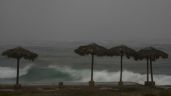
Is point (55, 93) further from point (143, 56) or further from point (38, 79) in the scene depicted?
point (38, 79)

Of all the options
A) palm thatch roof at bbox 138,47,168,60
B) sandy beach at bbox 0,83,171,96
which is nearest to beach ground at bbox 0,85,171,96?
sandy beach at bbox 0,83,171,96

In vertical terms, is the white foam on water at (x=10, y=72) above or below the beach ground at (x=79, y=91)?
above

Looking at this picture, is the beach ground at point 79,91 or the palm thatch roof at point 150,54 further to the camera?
the palm thatch roof at point 150,54

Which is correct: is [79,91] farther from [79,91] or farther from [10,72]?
[10,72]

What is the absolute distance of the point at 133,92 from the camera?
29531 millimetres

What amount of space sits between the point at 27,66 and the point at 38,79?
58.1 feet

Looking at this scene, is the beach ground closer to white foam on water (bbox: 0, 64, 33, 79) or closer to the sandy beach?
the sandy beach

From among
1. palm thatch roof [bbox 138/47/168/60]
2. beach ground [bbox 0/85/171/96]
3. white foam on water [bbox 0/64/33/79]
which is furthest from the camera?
white foam on water [bbox 0/64/33/79]

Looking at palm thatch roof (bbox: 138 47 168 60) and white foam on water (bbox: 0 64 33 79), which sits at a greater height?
palm thatch roof (bbox: 138 47 168 60)

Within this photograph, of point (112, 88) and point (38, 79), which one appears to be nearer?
point (112, 88)

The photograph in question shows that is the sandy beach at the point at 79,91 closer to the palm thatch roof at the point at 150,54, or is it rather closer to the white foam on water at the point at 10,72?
the palm thatch roof at the point at 150,54

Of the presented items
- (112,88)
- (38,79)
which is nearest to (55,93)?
(112,88)

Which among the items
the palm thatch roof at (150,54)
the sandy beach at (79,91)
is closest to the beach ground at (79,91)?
the sandy beach at (79,91)

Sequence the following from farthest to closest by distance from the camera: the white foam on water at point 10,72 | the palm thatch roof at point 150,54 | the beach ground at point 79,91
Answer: the white foam on water at point 10,72 < the palm thatch roof at point 150,54 < the beach ground at point 79,91
